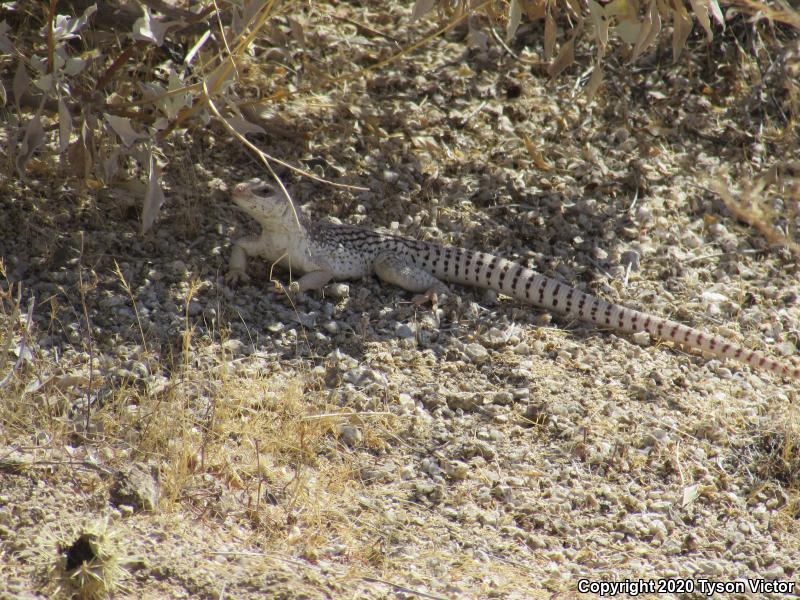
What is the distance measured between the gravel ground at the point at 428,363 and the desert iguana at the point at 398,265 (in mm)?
130

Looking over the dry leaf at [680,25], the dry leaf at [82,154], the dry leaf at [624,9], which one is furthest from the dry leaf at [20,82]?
the dry leaf at [680,25]

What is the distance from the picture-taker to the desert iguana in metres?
6.50

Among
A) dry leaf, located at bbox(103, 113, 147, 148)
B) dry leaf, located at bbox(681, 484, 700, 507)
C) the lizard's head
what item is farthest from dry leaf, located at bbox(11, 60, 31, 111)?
dry leaf, located at bbox(681, 484, 700, 507)

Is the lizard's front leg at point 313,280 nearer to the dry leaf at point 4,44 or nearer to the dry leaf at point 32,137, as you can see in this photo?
the dry leaf at point 32,137

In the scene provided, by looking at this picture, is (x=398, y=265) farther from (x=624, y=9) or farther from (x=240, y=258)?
(x=624, y=9)

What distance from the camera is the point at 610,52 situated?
29.8 feet

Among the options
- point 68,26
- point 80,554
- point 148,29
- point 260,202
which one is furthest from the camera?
point 260,202

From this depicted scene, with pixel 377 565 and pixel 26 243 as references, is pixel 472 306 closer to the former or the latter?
pixel 377 565

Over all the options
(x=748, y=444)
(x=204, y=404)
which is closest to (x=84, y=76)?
(x=204, y=404)

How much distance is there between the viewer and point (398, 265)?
6816 mm

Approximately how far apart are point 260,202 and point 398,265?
109cm

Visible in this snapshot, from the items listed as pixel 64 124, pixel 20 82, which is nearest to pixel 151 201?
pixel 64 124

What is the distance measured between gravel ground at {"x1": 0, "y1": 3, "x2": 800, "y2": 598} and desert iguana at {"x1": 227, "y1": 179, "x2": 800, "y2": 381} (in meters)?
0.13

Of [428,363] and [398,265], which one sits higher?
[398,265]
